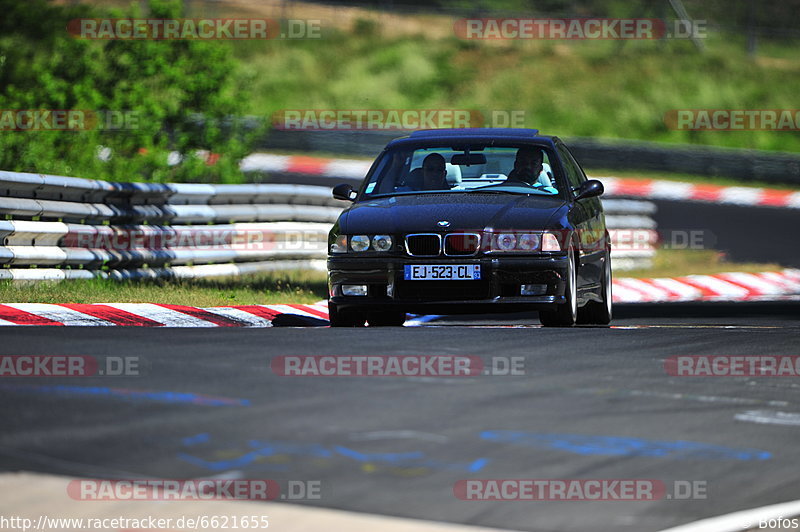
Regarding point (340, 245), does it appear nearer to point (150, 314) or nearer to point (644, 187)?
point (150, 314)

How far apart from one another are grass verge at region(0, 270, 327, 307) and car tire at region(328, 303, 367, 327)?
177 cm

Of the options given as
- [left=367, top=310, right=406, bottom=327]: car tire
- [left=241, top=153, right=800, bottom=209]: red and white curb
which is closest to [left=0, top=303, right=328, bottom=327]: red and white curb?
[left=367, top=310, right=406, bottom=327]: car tire

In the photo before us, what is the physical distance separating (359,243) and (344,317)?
645 millimetres

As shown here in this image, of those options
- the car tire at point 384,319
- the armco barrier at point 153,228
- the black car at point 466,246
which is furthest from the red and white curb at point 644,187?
the black car at point 466,246

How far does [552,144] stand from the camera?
11.6 meters

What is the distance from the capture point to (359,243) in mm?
10312

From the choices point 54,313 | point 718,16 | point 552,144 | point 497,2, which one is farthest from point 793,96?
point 54,313

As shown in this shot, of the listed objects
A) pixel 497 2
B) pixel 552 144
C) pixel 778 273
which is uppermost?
pixel 497 2

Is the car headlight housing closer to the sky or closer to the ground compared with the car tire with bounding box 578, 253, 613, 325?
closer to the sky

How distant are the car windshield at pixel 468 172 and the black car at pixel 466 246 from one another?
12mm

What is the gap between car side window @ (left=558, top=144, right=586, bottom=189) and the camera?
37.8 ft

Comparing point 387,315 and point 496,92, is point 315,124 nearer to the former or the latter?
point 496,92

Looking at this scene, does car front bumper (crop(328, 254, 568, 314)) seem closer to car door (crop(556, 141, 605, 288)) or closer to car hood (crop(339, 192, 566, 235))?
car hood (crop(339, 192, 566, 235))

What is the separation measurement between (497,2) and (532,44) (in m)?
19.6
